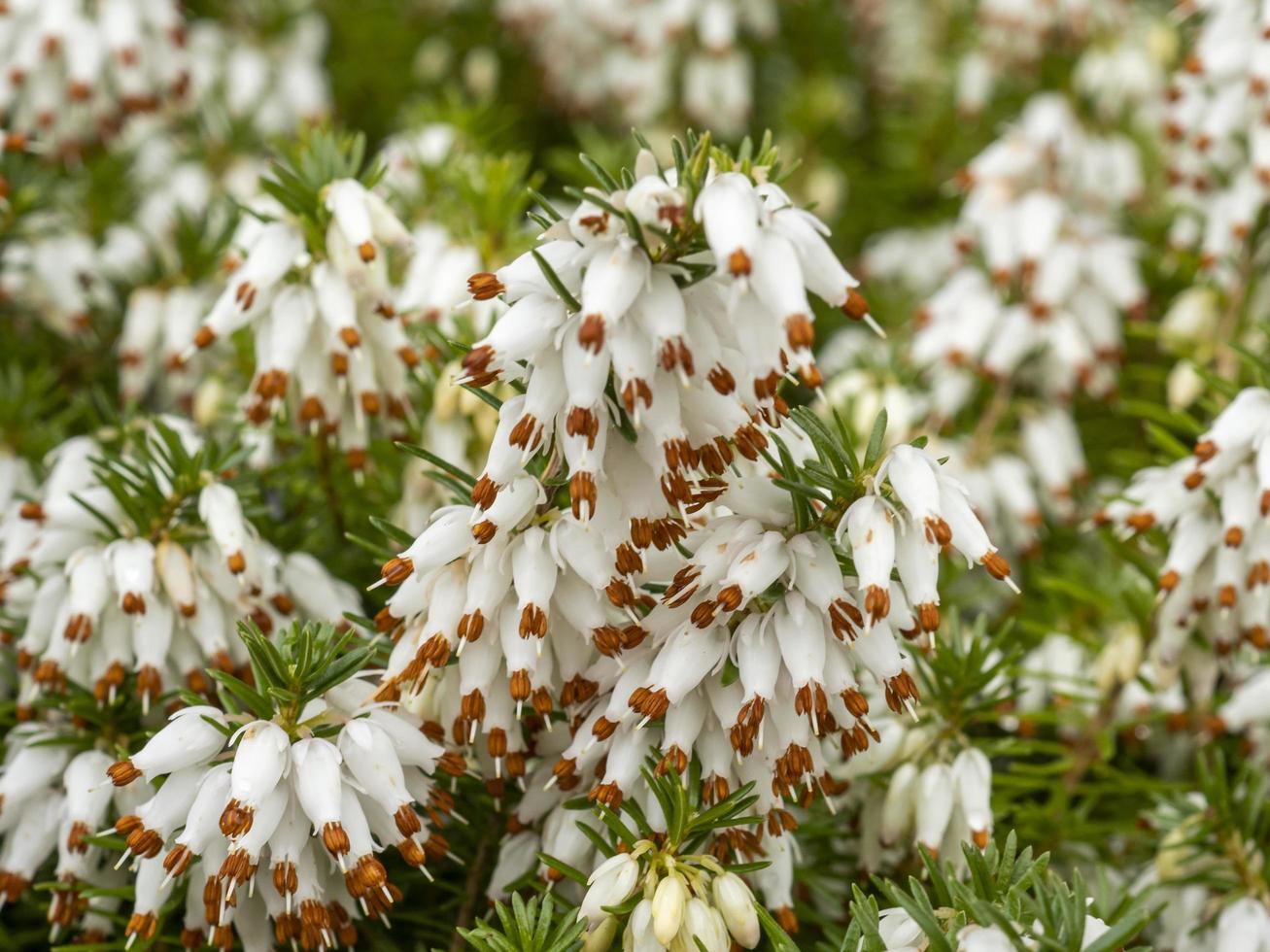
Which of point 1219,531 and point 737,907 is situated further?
point 1219,531

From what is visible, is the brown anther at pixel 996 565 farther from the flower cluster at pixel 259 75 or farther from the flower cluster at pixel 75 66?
the flower cluster at pixel 259 75

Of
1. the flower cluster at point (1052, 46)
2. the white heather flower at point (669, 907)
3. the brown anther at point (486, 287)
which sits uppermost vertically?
the brown anther at point (486, 287)

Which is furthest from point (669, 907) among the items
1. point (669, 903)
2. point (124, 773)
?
point (124, 773)

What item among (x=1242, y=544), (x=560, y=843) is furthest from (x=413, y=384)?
(x=1242, y=544)

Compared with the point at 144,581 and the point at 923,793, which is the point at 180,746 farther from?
the point at 923,793

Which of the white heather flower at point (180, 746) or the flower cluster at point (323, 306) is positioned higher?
the flower cluster at point (323, 306)

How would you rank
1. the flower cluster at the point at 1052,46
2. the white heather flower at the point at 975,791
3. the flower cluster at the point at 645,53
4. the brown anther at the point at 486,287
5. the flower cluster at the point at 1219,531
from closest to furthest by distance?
the brown anther at the point at 486,287
the white heather flower at the point at 975,791
the flower cluster at the point at 1219,531
the flower cluster at the point at 1052,46
the flower cluster at the point at 645,53

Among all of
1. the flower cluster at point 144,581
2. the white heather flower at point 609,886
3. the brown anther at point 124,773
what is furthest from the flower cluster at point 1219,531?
the brown anther at point 124,773
